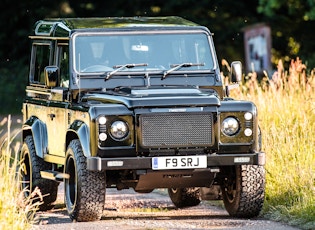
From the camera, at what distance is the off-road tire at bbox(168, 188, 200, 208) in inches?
539

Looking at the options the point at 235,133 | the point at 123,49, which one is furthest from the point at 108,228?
the point at 123,49

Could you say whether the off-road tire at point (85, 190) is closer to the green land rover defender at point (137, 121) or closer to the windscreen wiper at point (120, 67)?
the green land rover defender at point (137, 121)

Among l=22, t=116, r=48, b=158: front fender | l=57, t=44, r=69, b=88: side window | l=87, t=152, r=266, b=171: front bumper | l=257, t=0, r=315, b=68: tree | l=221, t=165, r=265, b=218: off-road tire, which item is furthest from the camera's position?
l=257, t=0, r=315, b=68: tree

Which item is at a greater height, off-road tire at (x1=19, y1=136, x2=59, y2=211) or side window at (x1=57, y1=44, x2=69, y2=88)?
side window at (x1=57, y1=44, x2=69, y2=88)

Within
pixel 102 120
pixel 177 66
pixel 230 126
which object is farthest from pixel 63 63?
pixel 230 126

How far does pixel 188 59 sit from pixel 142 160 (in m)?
2.02

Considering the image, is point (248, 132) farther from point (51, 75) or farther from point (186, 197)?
point (51, 75)

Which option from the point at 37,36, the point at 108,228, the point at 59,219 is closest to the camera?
the point at 108,228

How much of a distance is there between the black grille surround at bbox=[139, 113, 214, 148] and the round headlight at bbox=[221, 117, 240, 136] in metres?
0.17

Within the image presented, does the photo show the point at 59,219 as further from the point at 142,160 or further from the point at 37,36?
the point at 37,36

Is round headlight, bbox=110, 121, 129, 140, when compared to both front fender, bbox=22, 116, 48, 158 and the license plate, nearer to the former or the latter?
the license plate

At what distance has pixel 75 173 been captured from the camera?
12047mm

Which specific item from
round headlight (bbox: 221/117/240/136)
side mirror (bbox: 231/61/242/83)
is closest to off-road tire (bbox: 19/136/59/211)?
side mirror (bbox: 231/61/242/83)

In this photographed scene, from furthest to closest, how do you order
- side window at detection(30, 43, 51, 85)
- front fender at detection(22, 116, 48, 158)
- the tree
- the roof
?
the tree < side window at detection(30, 43, 51, 85) < front fender at detection(22, 116, 48, 158) < the roof
